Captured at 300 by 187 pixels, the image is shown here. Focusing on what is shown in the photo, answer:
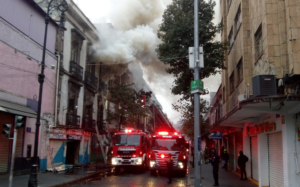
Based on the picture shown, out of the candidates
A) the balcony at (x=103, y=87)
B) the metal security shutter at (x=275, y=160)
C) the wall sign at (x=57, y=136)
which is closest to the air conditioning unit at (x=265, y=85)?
the metal security shutter at (x=275, y=160)

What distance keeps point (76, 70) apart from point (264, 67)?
50.4 feet

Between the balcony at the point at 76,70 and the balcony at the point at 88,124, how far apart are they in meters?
3.80

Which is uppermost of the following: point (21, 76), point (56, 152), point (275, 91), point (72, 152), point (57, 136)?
point (21, 76)

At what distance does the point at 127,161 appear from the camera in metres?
18.2

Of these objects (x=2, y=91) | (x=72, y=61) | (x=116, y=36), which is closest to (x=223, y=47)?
(x=116, y=36)

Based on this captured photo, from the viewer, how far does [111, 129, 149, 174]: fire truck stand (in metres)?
18.2

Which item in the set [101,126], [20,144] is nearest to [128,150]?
[20,144]

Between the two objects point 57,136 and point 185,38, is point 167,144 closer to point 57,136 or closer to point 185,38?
point 185,38

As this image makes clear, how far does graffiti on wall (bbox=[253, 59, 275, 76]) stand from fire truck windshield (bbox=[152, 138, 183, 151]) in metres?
6.96

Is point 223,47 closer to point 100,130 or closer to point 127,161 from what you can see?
point 127,161

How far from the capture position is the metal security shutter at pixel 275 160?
1089 cm

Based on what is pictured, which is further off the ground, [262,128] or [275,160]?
[262,128]

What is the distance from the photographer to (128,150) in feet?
60.2

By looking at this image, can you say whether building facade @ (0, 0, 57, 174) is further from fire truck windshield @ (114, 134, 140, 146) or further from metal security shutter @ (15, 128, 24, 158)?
fire truck windshield @ (114, 134, 140, 146)
